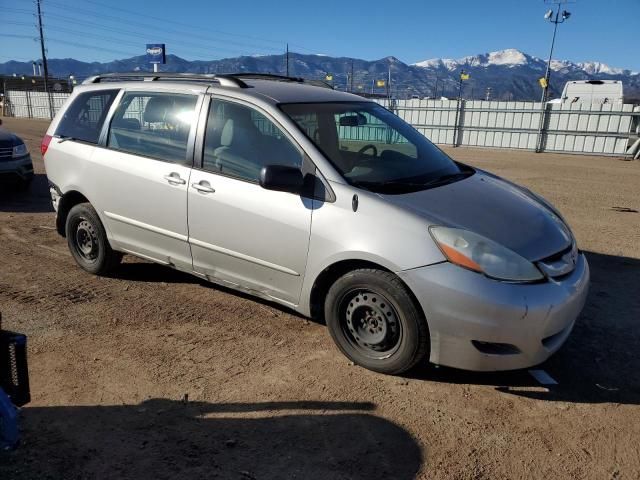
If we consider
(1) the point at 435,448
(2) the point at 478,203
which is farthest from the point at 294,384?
(2) the point at 478,203

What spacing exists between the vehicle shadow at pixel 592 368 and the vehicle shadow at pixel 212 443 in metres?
0.79

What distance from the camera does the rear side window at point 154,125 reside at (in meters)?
4.06

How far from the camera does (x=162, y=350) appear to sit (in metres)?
3.60

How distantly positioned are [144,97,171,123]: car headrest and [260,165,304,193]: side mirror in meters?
1.38

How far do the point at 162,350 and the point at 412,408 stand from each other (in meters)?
1.80

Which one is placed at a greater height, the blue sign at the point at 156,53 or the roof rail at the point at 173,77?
the blue sign at the point at 156,53

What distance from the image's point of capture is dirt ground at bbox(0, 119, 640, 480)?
8.21 feet

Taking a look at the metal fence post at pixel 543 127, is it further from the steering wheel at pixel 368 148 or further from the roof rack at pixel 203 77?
the steering wheel at pixel 368 148

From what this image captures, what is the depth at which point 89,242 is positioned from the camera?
4.93 meters

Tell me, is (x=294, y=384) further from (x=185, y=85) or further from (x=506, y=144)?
(x=506, y=144)

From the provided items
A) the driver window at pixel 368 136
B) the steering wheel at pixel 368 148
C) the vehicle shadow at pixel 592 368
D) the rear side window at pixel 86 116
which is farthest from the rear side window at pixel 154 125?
the vehicle shadow at pixel 592 368

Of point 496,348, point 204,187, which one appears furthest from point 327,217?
point 496,348

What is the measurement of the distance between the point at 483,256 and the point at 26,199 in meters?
8.24

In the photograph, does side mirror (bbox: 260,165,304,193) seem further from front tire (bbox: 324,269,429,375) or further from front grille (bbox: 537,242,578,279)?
front grille (bbox: 537,242,578,279)
